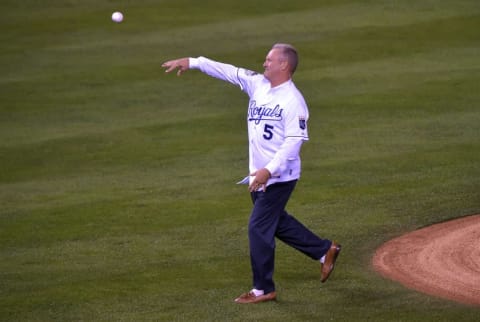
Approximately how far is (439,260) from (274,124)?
2.29 m

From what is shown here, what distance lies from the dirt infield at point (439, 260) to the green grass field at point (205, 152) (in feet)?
0.66

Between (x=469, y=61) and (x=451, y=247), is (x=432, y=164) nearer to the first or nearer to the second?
(x=451, y=247)

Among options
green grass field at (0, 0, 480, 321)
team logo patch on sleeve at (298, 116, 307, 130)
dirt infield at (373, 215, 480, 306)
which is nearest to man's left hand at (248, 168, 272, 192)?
team logo patch on sleeve at (298, 116, 307, 130)

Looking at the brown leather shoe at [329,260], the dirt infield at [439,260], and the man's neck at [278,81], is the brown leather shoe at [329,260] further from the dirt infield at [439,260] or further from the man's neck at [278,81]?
the man's neck at [278,81]

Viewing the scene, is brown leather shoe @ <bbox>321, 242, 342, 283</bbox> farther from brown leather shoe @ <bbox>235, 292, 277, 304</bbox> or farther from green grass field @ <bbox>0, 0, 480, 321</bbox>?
brown leather shoe @ <bbox>235, 292, 277, 304</bbox>

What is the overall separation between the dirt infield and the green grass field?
0.20 m

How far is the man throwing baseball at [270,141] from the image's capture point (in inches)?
327

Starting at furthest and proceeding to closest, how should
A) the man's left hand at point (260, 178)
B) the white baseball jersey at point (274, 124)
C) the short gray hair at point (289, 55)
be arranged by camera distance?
1. the short gray hair at point (289, 55)
2. the white baseball jersey at point (274, 124)
3. the man's left hand at point (260, 178)

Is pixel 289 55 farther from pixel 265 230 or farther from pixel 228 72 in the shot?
pixel 265 230

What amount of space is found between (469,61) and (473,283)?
9757 millimetres

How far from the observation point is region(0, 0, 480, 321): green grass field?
8.91 m

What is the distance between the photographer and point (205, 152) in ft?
46.7

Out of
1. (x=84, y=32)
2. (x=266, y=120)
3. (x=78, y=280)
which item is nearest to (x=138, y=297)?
(x=78, y=280)

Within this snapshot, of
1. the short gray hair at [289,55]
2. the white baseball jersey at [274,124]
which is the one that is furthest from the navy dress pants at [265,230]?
the short gray hair at [289,55]
